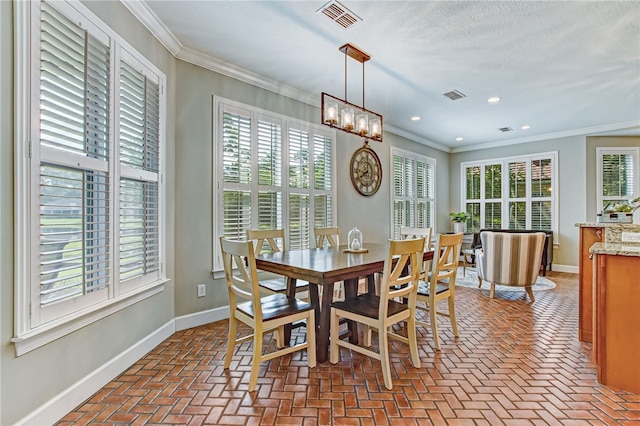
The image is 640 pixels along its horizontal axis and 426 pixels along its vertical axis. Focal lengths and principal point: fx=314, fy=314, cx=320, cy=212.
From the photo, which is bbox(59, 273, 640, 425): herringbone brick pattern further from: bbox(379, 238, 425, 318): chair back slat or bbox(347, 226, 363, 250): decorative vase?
bbox(347, 226, 363, 250): decorative vase

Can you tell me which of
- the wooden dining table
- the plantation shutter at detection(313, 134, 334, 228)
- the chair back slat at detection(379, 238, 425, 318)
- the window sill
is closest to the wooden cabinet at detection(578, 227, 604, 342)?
the wooden dining table

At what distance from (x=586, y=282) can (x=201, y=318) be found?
3.64 metres

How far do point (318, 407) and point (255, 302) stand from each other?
0.72 m

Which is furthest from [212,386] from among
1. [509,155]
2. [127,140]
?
[509,155]

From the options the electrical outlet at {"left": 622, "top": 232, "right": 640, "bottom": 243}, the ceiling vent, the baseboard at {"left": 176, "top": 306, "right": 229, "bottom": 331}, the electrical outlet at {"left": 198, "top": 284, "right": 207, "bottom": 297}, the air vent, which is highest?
the air vent

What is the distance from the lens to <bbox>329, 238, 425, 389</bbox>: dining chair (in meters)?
2.09

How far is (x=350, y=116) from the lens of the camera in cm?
298

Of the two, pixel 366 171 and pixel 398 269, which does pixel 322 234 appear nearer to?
pixel 398 269

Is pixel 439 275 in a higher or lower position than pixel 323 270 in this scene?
lower

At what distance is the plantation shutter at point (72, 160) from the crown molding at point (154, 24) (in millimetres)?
445

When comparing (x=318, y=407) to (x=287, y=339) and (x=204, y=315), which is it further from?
(x=204, y=315)

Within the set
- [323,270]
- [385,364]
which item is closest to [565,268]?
[385,364]

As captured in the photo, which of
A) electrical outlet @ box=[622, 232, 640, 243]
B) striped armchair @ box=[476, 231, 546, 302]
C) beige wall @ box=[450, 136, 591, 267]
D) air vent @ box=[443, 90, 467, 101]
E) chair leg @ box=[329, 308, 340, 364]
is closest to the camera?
electrical outlet @ box=[622, 232, 640, 243]

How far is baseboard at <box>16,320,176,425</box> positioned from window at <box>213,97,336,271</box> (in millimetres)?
1026
